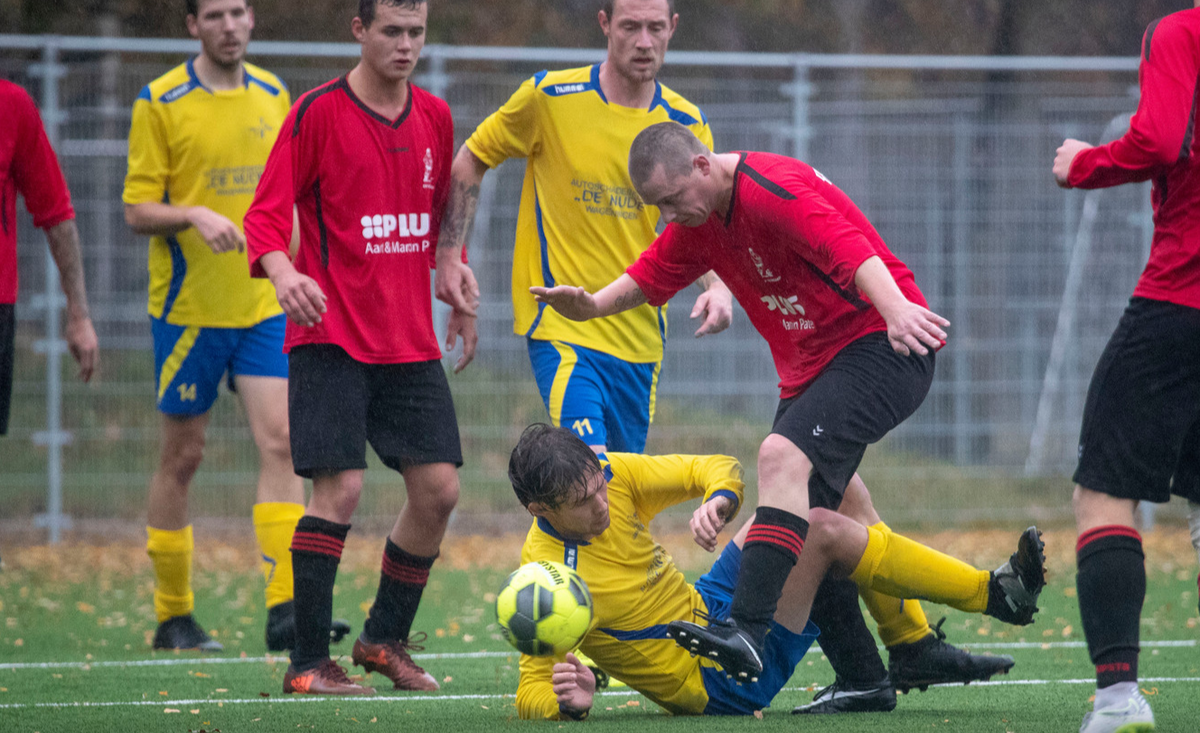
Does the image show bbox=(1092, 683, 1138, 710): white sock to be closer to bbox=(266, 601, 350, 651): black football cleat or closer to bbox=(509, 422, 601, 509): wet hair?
bbox=(509, 422, 601, 509): wet hair

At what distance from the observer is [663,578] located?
429cm

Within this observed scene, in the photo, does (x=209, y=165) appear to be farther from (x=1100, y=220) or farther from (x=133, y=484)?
(x=1100, y=220)

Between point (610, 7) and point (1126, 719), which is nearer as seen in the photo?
point (1126, 719)

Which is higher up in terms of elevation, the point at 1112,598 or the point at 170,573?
the point at 1112,598

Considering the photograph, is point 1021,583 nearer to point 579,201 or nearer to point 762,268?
point 762,268

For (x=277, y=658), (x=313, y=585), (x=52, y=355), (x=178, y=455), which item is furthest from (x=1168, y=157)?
(x=52, y=355)

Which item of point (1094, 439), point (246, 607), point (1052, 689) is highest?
point (1094, 439)

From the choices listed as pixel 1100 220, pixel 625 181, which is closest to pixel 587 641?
pixel 625 181

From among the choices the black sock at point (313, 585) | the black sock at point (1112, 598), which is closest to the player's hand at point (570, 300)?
the black sock at point (313, 585)

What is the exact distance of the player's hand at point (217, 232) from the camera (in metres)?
5.77

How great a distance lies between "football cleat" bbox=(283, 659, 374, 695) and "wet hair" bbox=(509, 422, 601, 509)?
1.24 metres

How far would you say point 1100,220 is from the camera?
459 inches

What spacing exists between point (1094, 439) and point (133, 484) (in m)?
8.85

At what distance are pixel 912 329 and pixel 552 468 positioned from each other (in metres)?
1.09
